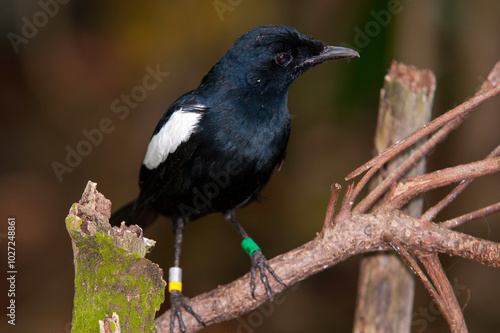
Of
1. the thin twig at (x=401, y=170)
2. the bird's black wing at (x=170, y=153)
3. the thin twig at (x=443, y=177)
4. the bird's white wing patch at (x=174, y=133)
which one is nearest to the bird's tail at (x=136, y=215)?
the bird's black wing at (x=170, y=153)

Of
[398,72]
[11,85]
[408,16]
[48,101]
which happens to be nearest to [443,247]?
[398,72]

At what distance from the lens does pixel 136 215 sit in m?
3.66

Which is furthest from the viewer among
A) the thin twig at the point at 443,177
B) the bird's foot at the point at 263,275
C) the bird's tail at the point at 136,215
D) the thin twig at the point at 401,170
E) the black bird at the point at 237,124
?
the bird's tail at the point at 136,215

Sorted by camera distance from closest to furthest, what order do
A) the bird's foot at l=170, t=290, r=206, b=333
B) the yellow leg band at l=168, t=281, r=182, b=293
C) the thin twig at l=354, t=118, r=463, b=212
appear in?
the thin twig at l=354, t=118, r=463, b=212 → the bird's foot at l=170, t=290, r=206, b=333 → the yellow leg band at l=168, t=281, r=182, b=293

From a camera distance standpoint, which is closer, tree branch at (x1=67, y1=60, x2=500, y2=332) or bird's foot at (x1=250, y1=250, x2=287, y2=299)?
tree branch at (x1=67, y1=60, x2=500, y2=332)

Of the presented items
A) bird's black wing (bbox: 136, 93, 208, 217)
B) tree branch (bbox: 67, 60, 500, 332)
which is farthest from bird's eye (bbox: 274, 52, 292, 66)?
tree branch (bbox: 67, 60, 500, 332)

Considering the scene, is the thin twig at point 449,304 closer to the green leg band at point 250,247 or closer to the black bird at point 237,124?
the black bird at point 237,124

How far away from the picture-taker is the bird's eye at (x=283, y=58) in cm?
312

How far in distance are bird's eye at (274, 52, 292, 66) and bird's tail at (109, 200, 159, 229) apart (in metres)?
1.30

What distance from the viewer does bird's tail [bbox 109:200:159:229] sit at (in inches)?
143

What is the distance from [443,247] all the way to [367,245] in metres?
0.34

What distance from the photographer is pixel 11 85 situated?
590 cm

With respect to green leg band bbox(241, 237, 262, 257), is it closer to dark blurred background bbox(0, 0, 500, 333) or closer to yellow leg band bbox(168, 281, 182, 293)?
yellow leg band bbox(168, 281, 182, 293)

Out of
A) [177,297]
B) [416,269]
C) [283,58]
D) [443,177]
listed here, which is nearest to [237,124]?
[283,58]
